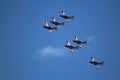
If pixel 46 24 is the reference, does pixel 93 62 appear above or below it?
below

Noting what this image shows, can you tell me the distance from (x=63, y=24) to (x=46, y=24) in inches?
254

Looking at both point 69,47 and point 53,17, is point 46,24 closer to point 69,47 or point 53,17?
point 53,17

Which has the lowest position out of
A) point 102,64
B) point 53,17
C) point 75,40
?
point 102,64

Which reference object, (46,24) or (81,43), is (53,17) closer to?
(46,24)

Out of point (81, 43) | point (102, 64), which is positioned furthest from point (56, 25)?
point (102, 64)

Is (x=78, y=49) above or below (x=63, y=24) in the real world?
below

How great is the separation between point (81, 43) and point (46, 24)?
15.0 metres

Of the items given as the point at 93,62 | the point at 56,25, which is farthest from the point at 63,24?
the point at 93,62

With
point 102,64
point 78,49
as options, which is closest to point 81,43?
point 78,49

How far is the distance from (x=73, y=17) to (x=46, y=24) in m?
10.5

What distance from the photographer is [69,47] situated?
454ft

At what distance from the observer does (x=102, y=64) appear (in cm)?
13712

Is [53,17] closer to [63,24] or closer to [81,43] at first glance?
[63,24]

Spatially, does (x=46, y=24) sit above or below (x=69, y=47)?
above
